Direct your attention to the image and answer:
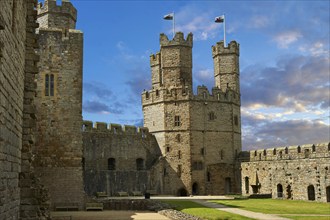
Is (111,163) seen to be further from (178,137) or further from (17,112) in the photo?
(17,112)

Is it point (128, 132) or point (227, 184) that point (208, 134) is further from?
point (128, 132)

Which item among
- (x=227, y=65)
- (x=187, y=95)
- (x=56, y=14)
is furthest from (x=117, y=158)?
(x=56, y=14)

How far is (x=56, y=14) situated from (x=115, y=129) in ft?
48.5

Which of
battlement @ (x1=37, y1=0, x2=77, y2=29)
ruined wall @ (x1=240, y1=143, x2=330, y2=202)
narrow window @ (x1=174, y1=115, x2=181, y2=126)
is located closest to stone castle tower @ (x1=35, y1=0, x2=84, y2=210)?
battlement @ (x1=37, y1=0, x2=77, y2=29)

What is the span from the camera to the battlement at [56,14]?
24.6 m

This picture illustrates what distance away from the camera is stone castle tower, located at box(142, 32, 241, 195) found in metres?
39.4

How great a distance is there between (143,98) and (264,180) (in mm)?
13569

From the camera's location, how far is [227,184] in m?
40.3

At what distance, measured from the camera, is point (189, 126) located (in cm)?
3969

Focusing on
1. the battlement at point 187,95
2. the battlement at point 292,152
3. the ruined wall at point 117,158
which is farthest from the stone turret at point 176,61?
the battlement at point 292,152

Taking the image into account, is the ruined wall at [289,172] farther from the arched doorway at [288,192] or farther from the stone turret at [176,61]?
the stone turret at [176,61]

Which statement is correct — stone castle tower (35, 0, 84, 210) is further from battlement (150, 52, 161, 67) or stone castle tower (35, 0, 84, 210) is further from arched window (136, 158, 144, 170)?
battlement (150, 52, 161, 67)

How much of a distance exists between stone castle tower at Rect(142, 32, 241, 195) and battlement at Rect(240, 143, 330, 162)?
346cm

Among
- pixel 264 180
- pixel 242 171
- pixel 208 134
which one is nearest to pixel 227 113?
pixel 208 134
